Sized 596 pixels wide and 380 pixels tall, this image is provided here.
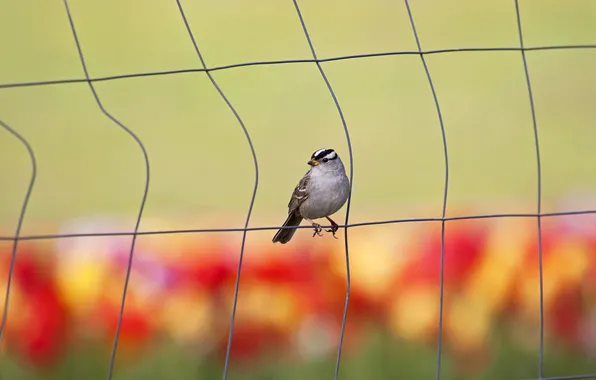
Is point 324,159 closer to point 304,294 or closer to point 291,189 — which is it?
point 304,294

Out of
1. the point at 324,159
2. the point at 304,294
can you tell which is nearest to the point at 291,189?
the point at 304,294

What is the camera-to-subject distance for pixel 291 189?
25.3 feet

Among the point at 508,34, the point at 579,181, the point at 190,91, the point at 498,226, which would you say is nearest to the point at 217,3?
the point at 190,91

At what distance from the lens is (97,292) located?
4.06 meters

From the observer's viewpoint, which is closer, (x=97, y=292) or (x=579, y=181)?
(x=97, y=292)

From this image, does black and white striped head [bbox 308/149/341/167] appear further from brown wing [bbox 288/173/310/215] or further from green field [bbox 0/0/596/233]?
green field [bbox 0/0/596/233]

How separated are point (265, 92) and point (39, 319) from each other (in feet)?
19.2

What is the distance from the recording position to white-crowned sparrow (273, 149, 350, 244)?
370 centimetres

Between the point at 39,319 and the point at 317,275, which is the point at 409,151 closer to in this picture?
the point at 317,275

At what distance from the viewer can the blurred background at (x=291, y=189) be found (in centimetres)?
412

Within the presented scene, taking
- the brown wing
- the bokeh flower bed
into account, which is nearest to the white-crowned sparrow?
the brown wing

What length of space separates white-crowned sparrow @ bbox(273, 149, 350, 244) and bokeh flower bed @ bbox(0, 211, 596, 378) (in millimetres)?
489

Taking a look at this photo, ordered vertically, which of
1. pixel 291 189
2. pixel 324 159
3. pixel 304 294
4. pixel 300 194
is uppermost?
pixel 291 189

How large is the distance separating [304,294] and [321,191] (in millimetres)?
655
